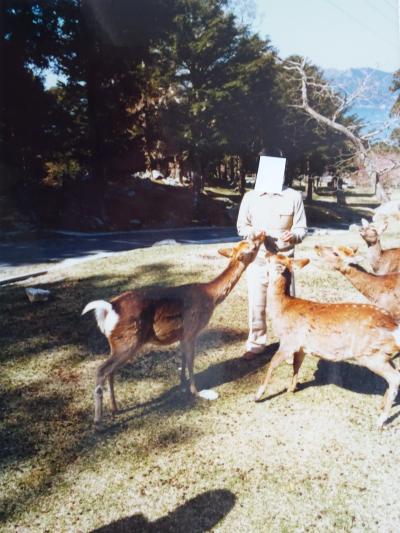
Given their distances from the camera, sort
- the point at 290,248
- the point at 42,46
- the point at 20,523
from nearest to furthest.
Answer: the point at 20,523 → the point at 290,248 → the point at 42,46

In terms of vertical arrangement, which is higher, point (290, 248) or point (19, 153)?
point (19, 153)

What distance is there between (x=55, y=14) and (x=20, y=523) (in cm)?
1894

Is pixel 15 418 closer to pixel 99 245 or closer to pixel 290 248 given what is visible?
pixel 290 248

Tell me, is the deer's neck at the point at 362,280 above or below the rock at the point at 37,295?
above

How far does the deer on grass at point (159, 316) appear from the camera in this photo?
389cm

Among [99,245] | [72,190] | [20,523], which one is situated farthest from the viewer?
[72,190]

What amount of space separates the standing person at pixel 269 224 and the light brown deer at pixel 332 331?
391mm

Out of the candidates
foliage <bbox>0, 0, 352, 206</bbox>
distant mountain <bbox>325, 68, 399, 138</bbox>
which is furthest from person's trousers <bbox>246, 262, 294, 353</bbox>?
distant mountain <bbox>325, 68, 399, 138</bbox>

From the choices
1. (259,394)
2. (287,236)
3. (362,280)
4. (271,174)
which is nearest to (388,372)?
(259,394)

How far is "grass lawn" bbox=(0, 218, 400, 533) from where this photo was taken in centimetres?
311

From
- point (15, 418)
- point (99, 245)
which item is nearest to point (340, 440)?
point (15, 418)

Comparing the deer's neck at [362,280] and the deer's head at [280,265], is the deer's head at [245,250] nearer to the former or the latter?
the deer's head at [280,265]

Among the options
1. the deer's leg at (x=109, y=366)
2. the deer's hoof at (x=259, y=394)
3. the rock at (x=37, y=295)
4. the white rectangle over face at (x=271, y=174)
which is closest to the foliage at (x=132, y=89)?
the rock at (x=37, y=295)

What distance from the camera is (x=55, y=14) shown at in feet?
56.0
